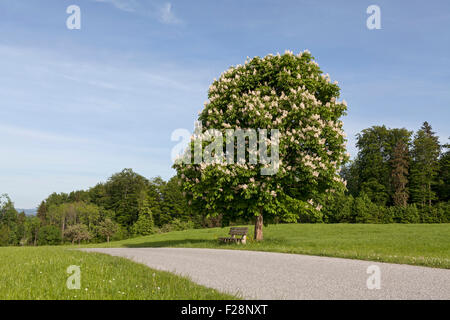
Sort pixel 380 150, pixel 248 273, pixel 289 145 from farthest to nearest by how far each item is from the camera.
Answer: pixel 380 150, pixel 289 145, pixel 248 273

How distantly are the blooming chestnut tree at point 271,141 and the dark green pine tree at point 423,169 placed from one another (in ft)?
165

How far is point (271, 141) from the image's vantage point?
17688 mm

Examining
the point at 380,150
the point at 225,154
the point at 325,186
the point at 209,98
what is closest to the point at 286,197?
the point at 325,186

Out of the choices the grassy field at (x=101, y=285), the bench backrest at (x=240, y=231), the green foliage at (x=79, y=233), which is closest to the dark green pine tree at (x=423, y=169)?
the bench backrest at (x=240, y=231)

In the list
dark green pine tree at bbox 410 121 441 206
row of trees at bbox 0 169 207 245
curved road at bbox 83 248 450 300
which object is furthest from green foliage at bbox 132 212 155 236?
curved road at bbox 83 248 450 300

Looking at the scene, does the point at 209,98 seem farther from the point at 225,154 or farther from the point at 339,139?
the point at 339,139

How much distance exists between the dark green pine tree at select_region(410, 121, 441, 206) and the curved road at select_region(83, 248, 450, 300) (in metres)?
58.8

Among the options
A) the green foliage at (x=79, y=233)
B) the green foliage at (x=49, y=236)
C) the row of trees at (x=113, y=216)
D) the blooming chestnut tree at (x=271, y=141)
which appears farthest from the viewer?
the green foliage at (x=49, y=236)

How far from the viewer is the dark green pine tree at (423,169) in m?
61.5

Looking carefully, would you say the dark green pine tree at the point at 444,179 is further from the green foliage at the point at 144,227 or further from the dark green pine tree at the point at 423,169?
the green foliage at the point at 144,227

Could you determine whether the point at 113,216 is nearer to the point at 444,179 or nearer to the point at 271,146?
the point at 444,179

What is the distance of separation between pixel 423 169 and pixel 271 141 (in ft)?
185
